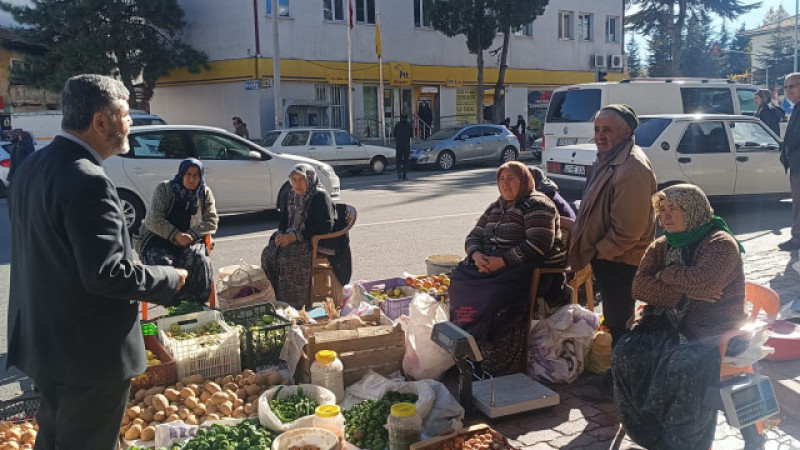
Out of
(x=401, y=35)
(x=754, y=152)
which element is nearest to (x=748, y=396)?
(x=754, y=152)

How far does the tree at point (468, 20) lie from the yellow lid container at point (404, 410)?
25.6 m

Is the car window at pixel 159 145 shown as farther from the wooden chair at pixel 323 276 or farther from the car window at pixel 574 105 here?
the car window at pixel 574 105

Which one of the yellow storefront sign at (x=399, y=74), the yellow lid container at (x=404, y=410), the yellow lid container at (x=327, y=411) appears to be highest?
the yellow storefront sign at (x=399, y=74)

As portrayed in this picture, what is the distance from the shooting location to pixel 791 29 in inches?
2386

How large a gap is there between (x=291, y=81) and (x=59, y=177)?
78.6 feet

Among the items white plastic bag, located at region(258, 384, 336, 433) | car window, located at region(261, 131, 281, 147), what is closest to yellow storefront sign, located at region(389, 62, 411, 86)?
car window, located at region(261, 131, 281, 147)

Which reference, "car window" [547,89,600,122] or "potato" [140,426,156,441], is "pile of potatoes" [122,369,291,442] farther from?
"car window" [547,89,600,122]

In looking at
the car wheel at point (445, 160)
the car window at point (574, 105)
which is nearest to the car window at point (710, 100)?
the car window at point (574, 105)

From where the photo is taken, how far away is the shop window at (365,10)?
27891 millimetres

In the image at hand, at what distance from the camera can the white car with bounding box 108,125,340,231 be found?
10.5 meters

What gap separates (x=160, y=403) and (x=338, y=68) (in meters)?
23.8

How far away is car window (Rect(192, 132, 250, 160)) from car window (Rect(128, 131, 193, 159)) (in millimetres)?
223

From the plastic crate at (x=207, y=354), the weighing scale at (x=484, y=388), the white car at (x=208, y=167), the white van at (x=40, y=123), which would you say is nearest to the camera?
the weighing scale at (x=484, y=388)

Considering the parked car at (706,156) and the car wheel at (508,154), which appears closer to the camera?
the parked car at (706,156)
